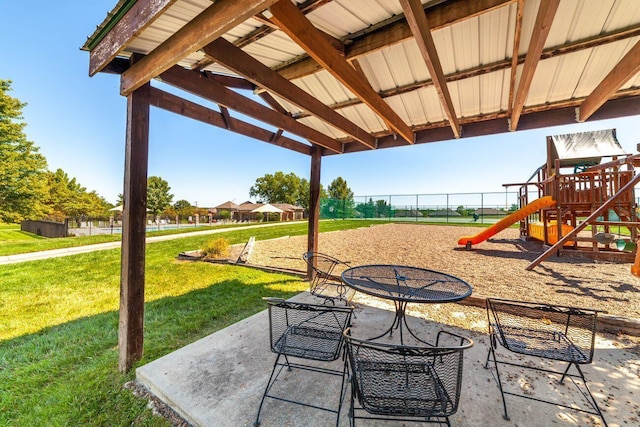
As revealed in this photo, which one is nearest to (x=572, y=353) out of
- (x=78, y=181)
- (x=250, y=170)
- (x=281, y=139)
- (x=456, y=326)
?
(x=456, y=326)

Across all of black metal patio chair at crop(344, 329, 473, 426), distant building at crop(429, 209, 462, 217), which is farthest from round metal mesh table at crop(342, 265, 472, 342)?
distant building at crop(429, 209, 462, 217)

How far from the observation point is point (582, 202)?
231 inches

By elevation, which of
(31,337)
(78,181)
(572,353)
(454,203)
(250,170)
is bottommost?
(31,337)

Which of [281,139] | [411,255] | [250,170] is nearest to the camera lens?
[281,139]

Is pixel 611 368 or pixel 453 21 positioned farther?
pixel 611 368

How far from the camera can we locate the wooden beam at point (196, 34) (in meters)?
1.17

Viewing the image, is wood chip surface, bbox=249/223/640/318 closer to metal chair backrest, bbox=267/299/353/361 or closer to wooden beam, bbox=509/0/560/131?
metal chair backrest, bbox=267/299/353/361

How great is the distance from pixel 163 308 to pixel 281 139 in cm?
294

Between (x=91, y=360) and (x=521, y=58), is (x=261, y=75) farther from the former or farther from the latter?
(x=91, y=360)

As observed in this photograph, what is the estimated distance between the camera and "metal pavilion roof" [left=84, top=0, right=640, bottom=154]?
1504 mm

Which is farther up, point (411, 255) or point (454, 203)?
point (454, 203)

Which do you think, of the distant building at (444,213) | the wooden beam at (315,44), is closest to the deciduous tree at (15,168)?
the wooden beam at (315,44)

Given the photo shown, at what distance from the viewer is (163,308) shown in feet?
10.9

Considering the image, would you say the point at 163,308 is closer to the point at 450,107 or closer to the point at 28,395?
the point at 28,395
